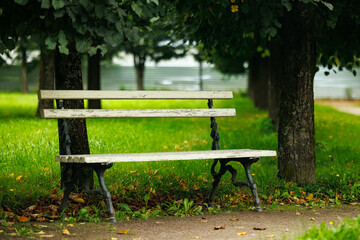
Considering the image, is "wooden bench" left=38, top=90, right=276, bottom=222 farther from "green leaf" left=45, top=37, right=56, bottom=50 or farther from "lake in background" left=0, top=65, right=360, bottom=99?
"lake in background" left=0, top=65, right=360, bottom=99

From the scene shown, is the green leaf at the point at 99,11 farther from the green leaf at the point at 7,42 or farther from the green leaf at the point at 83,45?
the green leaf at the point at 7,42

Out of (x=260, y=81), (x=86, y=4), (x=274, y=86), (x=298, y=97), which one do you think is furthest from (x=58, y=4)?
(x=260, y=81)

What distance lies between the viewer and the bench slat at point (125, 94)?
14.9 feet

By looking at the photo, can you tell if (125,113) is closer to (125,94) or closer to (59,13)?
(125,94)

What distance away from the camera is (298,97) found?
→ 5.88 metres

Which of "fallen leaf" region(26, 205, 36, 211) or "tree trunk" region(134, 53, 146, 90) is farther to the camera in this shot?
A: "tree trunk" region(134, 53, 146, 90)

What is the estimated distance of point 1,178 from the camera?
5.22 m

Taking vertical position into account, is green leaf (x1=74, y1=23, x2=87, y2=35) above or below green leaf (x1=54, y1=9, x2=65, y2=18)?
below

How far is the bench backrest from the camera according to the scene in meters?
4.51

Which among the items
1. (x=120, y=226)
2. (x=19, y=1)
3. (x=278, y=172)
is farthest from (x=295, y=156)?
(x=19, y=1)

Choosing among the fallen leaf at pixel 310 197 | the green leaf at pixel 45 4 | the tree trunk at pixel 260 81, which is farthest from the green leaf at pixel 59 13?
the tree trunk at pixel 260 81

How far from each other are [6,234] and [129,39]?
1.72 meters

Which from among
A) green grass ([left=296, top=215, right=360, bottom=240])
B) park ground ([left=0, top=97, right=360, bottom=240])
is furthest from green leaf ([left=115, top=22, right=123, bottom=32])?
green grass ([left=296, top=215, right=360, bottom=240])

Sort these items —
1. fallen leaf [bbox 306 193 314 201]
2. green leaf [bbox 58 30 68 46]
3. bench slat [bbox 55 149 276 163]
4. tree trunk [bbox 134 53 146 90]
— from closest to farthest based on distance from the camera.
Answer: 1. green leaf [bbox 58 30 68 46]
2. bench slat [bbox 55 149 276 163]
3. fallen leaf [bbox 306 193 314 201]
4. tree trunk [bbox 134 53 146 90]
